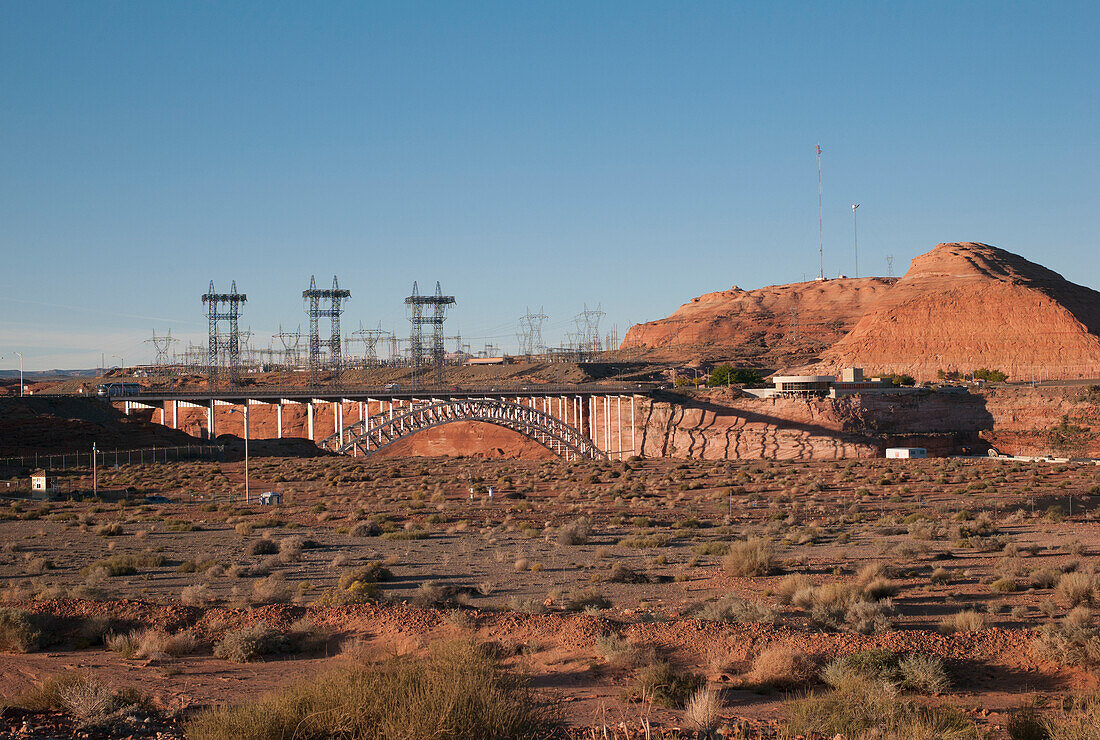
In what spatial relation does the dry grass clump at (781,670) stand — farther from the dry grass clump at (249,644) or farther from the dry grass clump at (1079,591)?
the dry grass clump at (1079,591)

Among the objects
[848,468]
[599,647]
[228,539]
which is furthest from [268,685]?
[848,468]

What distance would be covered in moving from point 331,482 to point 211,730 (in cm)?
3907

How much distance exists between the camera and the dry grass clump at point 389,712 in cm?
702

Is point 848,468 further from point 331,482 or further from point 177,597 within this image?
point 177,597

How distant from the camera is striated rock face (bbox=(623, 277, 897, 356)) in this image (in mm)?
136125

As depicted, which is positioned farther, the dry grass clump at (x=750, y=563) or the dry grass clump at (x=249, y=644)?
the dry grass clump at (x=750, y=563)

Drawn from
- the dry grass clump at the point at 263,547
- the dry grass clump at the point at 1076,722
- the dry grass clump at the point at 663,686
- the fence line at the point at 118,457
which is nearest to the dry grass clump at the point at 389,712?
the dry grass clump at the point at 663,686

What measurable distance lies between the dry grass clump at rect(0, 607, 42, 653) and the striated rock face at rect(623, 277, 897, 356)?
395 feet

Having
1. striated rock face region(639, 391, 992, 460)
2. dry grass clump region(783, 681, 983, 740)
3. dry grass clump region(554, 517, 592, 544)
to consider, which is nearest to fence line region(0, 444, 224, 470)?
striated rock face region(639, 391, 992, 460)

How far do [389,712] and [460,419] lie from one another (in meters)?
66.0

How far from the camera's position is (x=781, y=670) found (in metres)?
10.2

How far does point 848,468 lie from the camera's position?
50062 millimetres

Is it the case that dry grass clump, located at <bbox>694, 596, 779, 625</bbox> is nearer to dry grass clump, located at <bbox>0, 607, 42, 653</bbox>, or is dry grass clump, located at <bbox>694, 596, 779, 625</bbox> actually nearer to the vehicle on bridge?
dry grass clump, located at <bbox>0, 607, 42, 653</bbox>

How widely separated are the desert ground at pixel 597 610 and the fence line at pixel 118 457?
1573 centimetres
